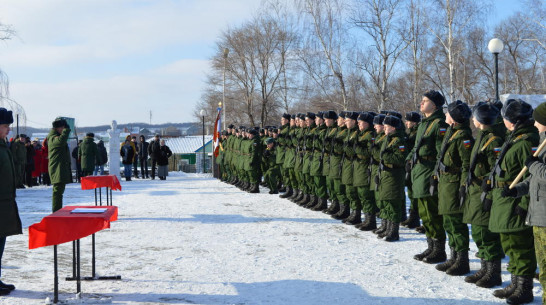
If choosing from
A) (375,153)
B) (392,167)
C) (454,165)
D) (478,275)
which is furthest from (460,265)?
(375,153)

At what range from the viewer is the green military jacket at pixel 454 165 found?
6.18 m

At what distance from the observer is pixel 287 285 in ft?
19.2

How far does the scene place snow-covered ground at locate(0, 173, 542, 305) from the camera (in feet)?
18.0

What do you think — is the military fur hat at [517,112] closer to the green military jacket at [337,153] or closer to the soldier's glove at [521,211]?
the soldier's glove at [521,211]

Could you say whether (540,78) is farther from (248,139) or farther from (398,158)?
(398,158)

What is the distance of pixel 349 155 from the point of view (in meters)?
9.98

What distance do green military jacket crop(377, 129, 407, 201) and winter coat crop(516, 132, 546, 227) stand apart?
3662 millimetres

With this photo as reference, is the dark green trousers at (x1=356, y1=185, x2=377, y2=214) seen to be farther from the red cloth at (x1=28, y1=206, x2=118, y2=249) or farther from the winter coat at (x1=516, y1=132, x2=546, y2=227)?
the red cloth at (x1=28, y1=206, x2=118, y2=249)

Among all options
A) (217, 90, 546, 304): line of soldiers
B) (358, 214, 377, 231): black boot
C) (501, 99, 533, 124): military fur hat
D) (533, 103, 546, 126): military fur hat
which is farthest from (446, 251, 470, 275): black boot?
(358, 214, 377, 231): black boot

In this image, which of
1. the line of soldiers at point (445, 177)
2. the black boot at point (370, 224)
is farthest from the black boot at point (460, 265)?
the black boot at point (370, 224)

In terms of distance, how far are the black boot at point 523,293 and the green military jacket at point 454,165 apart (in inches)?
45.1

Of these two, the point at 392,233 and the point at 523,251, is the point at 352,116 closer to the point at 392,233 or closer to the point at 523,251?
the point at 392,233

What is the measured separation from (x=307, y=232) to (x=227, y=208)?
3871 mm

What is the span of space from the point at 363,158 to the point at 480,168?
12.3 feet
